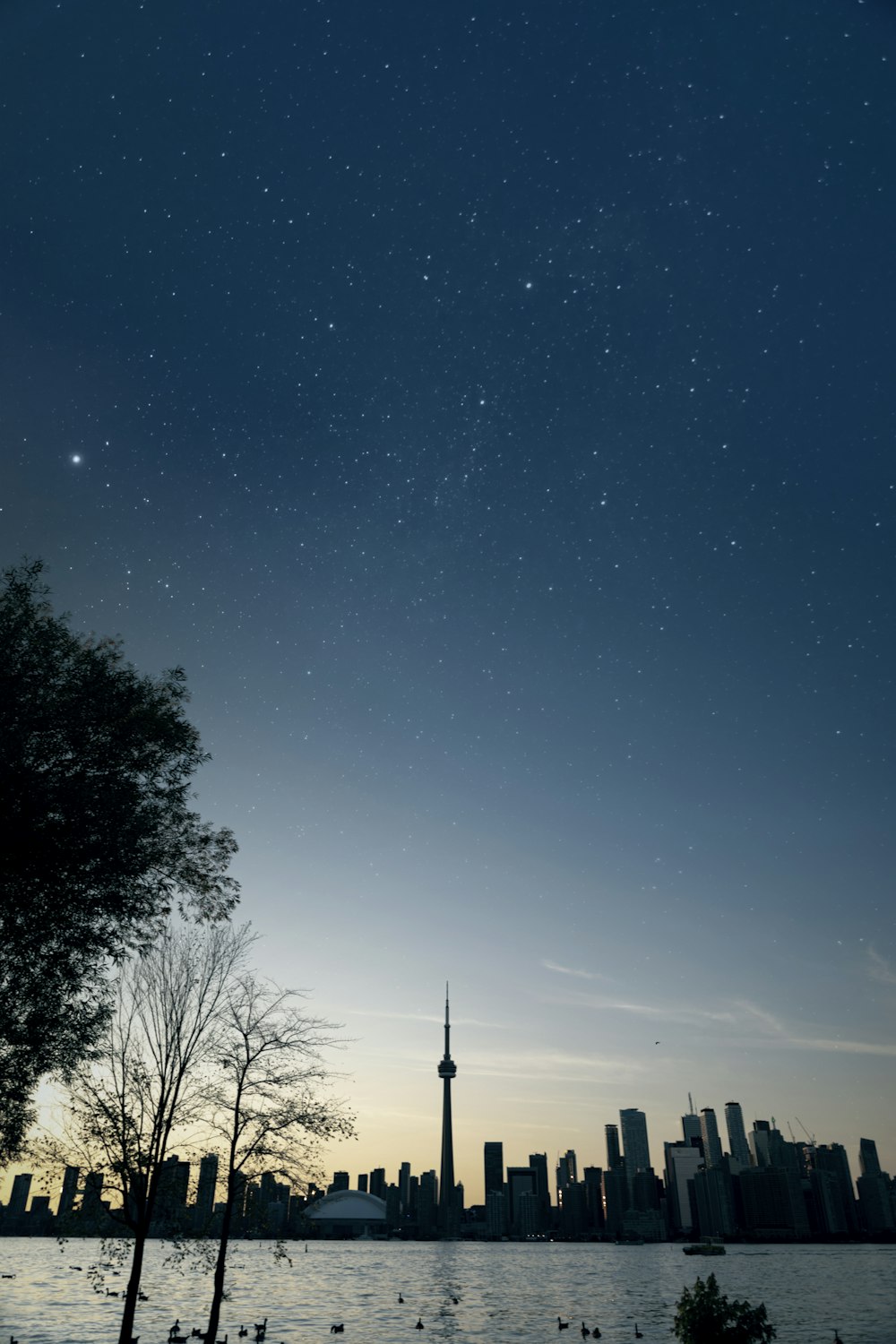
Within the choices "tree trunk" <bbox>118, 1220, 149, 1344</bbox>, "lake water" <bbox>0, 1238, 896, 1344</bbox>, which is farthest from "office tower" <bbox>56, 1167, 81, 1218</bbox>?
"lake water" <bbox>0, 1238, 896, 1344</bbox>

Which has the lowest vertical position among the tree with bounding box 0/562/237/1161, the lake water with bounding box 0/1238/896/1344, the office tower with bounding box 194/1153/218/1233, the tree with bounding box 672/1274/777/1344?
the lake water with bounding box 0/1238/896/1344

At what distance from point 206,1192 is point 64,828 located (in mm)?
19463

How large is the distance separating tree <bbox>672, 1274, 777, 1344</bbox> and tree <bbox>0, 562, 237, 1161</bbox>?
2055cm

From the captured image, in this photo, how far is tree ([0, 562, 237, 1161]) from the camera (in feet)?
58.0

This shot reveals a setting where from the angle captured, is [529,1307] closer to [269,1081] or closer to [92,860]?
[269,1081]

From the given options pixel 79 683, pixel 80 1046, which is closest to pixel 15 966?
pixel 80 1046

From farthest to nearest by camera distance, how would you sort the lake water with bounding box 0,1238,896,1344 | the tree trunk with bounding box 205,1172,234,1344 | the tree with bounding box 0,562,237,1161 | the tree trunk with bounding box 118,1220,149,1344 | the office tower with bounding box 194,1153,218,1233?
the lake water with bounding box 0,1238,896,1344
the tree trunk with bounding box 205,1172,234,1344
the office tower with bounding box 194,1153,218,1233
the tree trunk with bounding box 118,1220,149,1344
the tree with bounding box 0,562,237,1161

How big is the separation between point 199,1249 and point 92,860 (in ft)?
57.6

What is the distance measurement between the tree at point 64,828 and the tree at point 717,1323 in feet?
67.4

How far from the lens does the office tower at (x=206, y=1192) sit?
28844 millimetres

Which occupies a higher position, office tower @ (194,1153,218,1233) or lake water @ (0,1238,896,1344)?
Answer: office tower @ (194,1153,218,1233)

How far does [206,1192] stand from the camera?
30.0 m

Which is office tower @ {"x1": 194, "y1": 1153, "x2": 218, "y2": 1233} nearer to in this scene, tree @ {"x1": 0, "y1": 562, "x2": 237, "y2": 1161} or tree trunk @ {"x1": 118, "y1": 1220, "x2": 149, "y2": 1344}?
tree trunk @ {"x1": 118, "y1": 1220, "x2": 149, "y2": 1344}

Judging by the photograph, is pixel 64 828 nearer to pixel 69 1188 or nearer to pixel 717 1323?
pixel 69 1188
